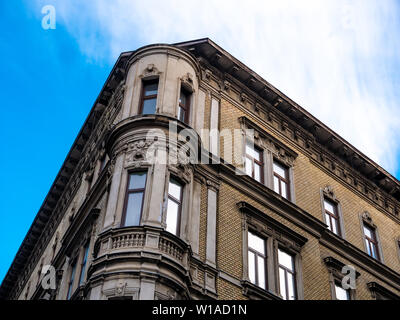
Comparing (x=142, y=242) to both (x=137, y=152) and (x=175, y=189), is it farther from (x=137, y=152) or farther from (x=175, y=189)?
(x=137, y=152)

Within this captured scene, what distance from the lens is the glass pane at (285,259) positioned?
73.4 ft

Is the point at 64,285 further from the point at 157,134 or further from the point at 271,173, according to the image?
the point at 271,173

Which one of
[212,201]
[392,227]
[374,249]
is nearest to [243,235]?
[212,201]

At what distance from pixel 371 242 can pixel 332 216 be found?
9.50ft

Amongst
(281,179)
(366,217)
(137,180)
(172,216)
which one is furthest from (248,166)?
(366,217)

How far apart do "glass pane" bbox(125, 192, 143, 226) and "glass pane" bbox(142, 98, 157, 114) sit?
3.88m

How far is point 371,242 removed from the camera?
2844 cm

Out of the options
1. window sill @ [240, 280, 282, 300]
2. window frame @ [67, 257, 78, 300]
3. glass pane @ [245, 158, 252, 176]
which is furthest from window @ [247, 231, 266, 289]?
window frame @ [67, 257, 78, 300]

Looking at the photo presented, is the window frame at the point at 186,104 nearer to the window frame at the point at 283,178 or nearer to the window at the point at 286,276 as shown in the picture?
the window frame at the point at 283,178

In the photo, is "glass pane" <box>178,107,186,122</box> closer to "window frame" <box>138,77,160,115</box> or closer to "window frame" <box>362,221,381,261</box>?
"window frame" <box>138,77,160,115</box>

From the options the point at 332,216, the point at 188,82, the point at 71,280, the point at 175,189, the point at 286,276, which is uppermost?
the point at 188,82

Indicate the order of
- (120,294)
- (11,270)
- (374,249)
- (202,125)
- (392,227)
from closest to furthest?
(120,294)
(202,125)
(374,249)
(392,227)
(11,270)

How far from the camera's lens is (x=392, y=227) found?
1198 inches
